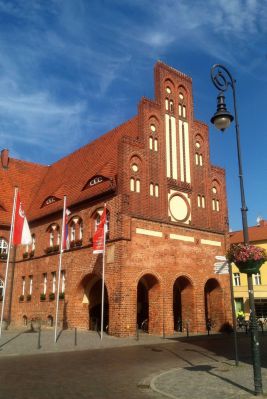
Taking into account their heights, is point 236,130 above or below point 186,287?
above

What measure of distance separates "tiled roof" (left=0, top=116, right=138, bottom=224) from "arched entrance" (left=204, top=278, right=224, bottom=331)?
35.2ft

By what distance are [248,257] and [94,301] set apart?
19.5 meters

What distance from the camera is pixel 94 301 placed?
27547 millimetres

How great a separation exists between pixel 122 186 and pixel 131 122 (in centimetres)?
800

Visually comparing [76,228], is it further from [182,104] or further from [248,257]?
[248,257]

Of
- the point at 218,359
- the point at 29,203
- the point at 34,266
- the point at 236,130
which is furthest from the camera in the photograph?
the point at 29,203

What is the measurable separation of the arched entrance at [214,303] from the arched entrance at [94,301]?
→ 727 centimetres

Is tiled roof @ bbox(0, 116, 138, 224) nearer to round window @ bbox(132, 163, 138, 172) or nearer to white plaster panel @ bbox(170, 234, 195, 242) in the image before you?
round window @ bbox(132, 163, 138, 172)

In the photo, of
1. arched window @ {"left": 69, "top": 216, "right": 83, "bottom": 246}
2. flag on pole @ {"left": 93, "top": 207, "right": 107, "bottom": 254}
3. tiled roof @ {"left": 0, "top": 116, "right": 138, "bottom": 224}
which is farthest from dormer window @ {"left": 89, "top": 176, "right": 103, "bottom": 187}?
flag on pole @ {"left": 93, "top": 207, "right": 107, "bottom": 254}

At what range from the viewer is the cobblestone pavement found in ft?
28.7

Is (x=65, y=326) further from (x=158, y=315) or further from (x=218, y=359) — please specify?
(x=218, y=359)

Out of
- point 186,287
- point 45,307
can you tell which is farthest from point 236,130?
point 45,307

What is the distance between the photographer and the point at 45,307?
28.8 metres

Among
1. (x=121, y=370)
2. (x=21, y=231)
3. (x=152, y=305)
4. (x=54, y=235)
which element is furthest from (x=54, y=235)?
(x=121, y=370)
